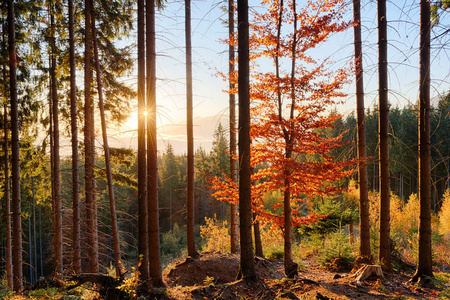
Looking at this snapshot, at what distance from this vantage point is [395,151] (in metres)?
34.5

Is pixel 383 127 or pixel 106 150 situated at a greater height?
pixel 383 127

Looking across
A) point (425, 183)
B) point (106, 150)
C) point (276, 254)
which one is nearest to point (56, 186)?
point (106, 150)

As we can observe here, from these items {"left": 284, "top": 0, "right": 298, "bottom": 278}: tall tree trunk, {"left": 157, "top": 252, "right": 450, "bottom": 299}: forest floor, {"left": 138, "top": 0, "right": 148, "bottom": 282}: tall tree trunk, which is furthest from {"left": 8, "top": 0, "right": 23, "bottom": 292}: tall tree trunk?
{"left": 284, "top": 0, "right": 298, "bottom": 278}: tall tree trunk

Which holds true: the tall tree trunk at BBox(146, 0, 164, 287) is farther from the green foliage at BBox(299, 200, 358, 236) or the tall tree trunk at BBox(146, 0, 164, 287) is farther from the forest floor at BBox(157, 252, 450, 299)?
the green foliage at BBox(299, 200, 358, 236)

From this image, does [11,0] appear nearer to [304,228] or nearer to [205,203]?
[304,228]

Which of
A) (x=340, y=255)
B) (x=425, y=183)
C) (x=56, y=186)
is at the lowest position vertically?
(x=340, y=255)

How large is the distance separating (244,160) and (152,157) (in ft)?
7.49

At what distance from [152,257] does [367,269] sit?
17.5 ft

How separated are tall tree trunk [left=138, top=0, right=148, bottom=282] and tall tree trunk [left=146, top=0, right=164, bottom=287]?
140 mm

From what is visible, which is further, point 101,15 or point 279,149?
point 101,15

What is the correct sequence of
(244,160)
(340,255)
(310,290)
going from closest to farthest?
(310,290)
(244,160)
(340,255)

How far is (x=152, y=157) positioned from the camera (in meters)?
6.45

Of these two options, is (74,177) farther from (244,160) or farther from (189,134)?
(244,160)

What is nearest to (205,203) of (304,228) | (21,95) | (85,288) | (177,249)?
(177,249)
